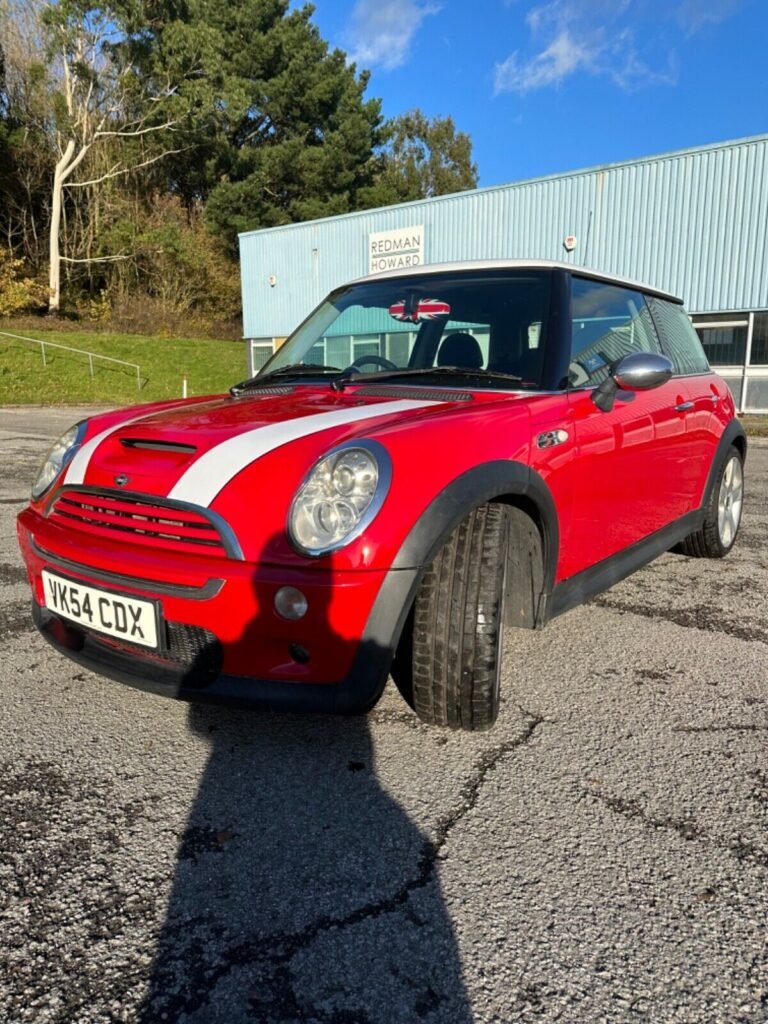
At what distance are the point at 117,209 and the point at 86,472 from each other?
110 feet

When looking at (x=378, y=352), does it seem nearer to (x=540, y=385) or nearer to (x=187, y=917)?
(x=540, y=385)

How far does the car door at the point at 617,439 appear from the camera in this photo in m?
2.63

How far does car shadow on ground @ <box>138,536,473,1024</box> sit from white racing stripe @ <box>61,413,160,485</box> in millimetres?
875

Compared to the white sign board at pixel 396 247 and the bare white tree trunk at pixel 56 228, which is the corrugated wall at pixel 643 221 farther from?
the bare white tree trunk at pixel 56 228

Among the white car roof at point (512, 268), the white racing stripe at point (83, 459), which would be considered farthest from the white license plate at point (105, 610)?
the white car roof at point (512, 268)

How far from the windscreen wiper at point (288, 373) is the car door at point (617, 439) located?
40.8 inches

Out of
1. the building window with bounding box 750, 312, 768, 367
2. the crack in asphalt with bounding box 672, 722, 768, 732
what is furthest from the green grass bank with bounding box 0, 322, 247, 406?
the crack in asphalt with bounding box 672, 722, 768, 732

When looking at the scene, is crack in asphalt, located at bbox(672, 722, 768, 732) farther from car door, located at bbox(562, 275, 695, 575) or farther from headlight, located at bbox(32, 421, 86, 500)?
headlight, located at bbox(32, 421, 86, 500)

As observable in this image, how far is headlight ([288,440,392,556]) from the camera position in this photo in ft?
6.02

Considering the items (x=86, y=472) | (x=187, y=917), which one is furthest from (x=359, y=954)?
(x=86, y=472)

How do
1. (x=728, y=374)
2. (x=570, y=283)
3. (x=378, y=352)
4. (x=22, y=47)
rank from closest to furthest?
1. (x=570, y=283)
2. (x=378, y=352)
3. (x=728, y=374)
4. (x=22, y=47)

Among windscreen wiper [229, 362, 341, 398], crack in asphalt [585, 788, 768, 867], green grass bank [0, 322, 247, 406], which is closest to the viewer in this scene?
crack in asphalt [585, 788, 768, 867]

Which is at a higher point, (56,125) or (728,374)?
(56,125)

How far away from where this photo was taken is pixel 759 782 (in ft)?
6.41
